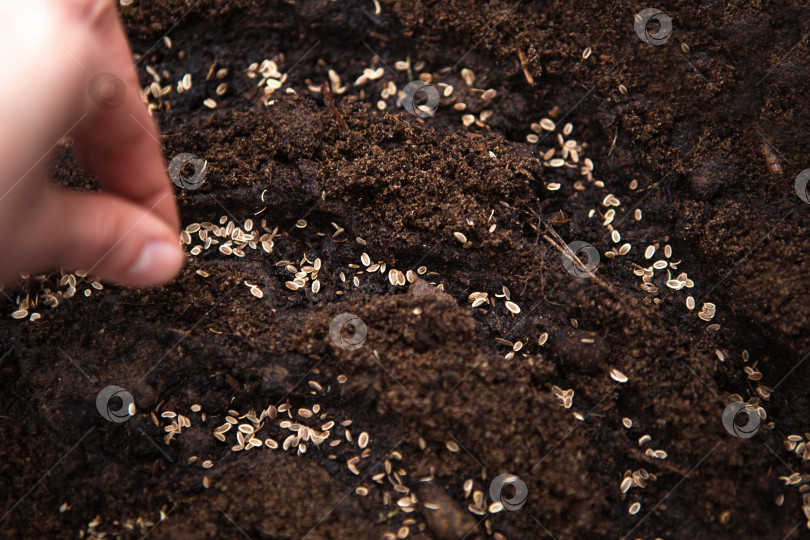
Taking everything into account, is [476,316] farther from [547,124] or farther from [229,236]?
[229,236]

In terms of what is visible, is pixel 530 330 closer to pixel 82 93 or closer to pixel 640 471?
pixel 640 471

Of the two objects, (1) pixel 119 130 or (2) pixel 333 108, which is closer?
(1) pixel 119 130

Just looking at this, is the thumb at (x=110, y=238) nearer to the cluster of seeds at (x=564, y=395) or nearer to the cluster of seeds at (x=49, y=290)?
the cluster of seeds at (x=49, y=290)

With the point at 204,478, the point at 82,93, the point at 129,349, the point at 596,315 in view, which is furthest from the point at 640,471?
the point at 82,93

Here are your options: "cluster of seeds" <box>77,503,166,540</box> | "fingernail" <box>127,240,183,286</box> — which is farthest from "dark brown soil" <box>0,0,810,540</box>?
"fingernail" <box>127,240,183,286</box>

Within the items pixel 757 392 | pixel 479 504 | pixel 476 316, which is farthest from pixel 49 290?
pixel 757 392

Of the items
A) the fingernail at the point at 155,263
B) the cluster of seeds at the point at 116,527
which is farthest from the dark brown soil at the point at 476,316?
the fingernail at the point at 155,263
